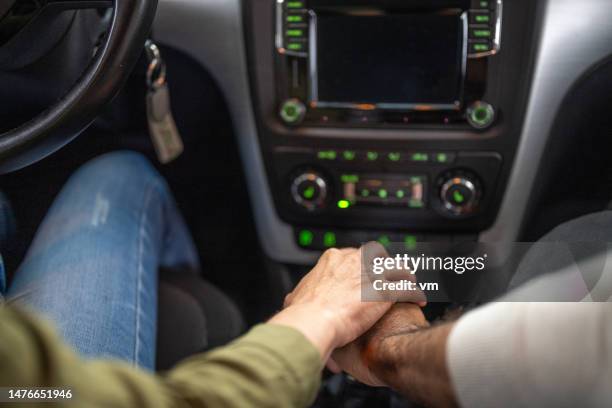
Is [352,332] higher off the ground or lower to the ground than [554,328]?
lower

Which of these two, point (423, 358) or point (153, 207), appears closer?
point (423, 358)

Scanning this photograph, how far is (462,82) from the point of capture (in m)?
0.93

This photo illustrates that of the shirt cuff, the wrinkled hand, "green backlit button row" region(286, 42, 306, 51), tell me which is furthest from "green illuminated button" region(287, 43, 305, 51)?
the shirt cuff

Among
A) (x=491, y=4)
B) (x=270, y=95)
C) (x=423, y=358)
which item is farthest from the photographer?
(x=270, y=95)

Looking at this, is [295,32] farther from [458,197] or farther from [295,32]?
[458,197]

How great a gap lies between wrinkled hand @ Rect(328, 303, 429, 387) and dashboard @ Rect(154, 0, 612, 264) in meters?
0.37

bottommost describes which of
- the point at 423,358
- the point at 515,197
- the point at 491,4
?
the point at 515,197

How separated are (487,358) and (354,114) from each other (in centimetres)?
56

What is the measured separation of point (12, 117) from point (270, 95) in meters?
0.35

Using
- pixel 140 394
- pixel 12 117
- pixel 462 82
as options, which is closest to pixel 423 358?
pixel 140 394

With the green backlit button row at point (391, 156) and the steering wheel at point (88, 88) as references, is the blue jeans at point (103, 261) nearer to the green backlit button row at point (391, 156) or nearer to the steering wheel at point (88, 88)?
the steering wheel at point (88, 88)

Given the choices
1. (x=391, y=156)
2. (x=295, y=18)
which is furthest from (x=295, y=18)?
(x=391, y=156)

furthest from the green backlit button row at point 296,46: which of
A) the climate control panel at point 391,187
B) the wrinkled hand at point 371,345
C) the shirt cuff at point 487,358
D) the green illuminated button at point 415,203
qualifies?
the shirt cuff at point 487,358

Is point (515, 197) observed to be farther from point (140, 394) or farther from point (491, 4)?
point (140, 394)
